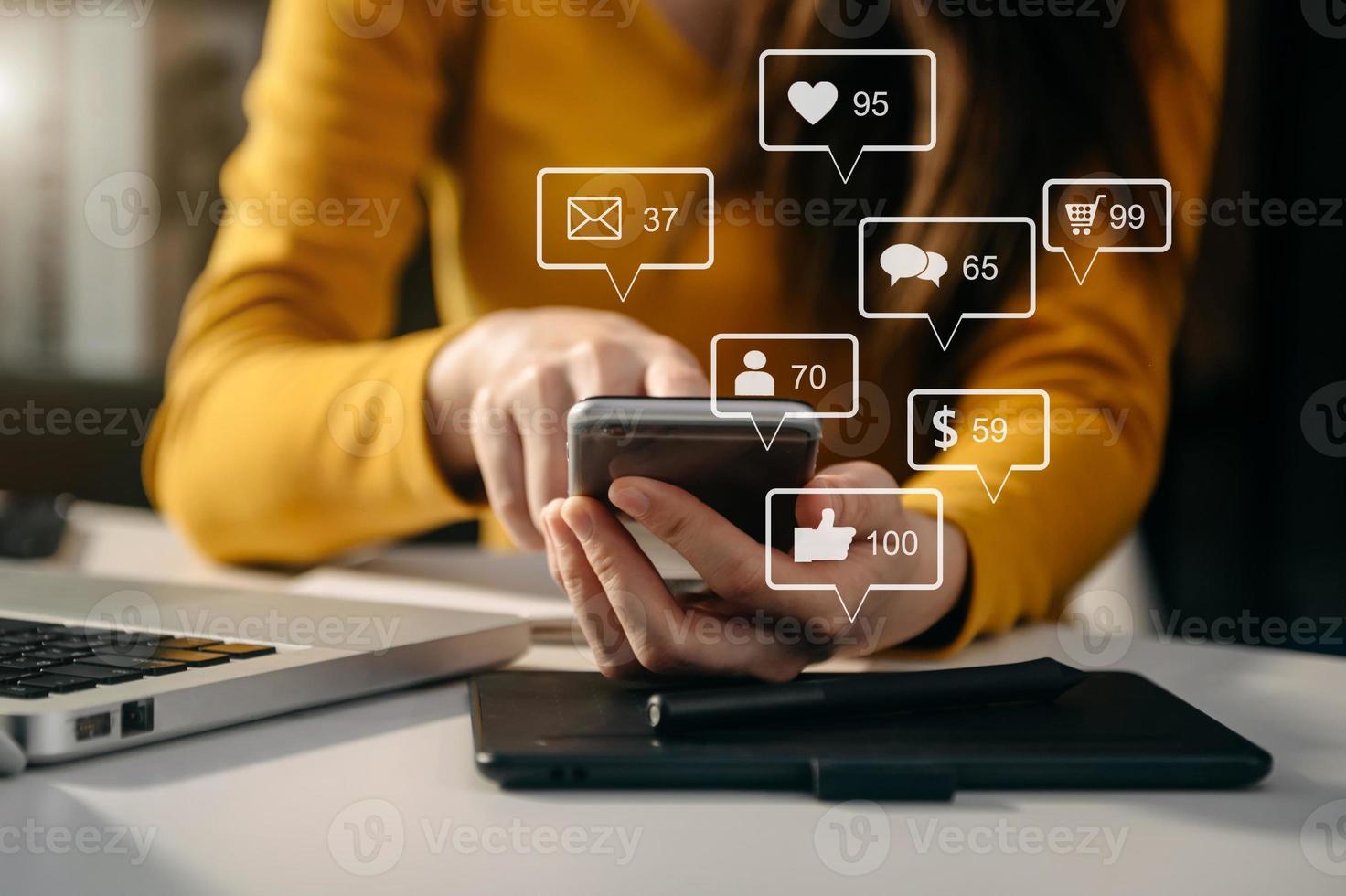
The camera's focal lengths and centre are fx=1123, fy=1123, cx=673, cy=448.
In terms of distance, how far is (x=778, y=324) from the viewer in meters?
0.46

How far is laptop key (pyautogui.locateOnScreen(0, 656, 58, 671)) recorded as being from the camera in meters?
0.30

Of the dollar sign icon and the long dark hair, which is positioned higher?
the long dark hair

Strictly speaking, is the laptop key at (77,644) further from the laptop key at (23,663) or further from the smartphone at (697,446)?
the smartphone at (697,446)

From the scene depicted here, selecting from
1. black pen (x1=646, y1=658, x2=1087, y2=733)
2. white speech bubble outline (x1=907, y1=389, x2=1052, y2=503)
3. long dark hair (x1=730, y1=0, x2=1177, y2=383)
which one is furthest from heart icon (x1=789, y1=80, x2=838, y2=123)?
black pen (x1=646, y1=658, x2=1087, y2=733)

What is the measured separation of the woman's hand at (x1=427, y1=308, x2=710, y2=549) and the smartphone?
7 centimetres

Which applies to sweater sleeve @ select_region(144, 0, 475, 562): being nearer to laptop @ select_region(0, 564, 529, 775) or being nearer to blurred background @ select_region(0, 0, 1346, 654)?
blurred background @ select_region(0, 0, 1346, 654)

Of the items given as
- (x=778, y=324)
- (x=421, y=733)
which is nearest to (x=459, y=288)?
(x=778, y=324)

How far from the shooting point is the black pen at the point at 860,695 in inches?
11.0

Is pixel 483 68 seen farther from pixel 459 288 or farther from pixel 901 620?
pixel 901 620

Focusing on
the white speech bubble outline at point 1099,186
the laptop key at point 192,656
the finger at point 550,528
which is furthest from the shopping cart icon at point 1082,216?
the laptop key at point 192,656

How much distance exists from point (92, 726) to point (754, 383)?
23cm

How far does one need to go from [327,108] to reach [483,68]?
10 cm

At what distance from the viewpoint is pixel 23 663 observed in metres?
0.30

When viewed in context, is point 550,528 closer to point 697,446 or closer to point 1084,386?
point 697,446
